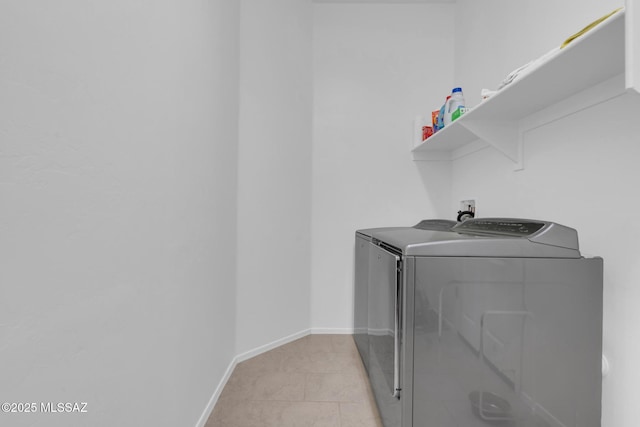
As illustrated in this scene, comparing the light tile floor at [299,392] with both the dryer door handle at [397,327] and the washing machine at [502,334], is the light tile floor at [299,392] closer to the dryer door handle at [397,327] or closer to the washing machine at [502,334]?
the dryer door handle at [397,327]

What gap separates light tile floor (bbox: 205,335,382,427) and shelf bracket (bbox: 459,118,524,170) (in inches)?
59.7

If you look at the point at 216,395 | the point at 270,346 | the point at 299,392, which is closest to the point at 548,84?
the point at 299,392

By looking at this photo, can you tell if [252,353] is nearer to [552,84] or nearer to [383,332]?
[383,332]

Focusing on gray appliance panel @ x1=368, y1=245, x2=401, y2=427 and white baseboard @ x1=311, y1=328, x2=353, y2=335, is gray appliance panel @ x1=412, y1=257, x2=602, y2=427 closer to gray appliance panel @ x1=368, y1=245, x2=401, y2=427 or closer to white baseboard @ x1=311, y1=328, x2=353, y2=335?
gray appliance panel @ x1=368, y1=245, x2=401, y2=427

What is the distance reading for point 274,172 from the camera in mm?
2344

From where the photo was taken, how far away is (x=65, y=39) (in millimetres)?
693

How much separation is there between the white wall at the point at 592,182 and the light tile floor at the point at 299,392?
3.41 ft

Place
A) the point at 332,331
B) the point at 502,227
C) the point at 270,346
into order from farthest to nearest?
the point at 332,331 < the point at 270,346 < the point at 502,227

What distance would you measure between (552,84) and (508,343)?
0.99 m

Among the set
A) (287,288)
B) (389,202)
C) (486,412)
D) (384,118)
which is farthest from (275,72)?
(486,412)

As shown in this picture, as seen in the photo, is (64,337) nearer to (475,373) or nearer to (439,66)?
(475,373)

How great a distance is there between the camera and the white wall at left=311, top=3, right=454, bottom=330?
2.63 metres

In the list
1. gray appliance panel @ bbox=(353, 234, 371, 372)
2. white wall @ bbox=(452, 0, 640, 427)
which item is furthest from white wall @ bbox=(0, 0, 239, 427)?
white wall @ bbox=(452, 0, 640, 427)

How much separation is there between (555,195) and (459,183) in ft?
3.50
